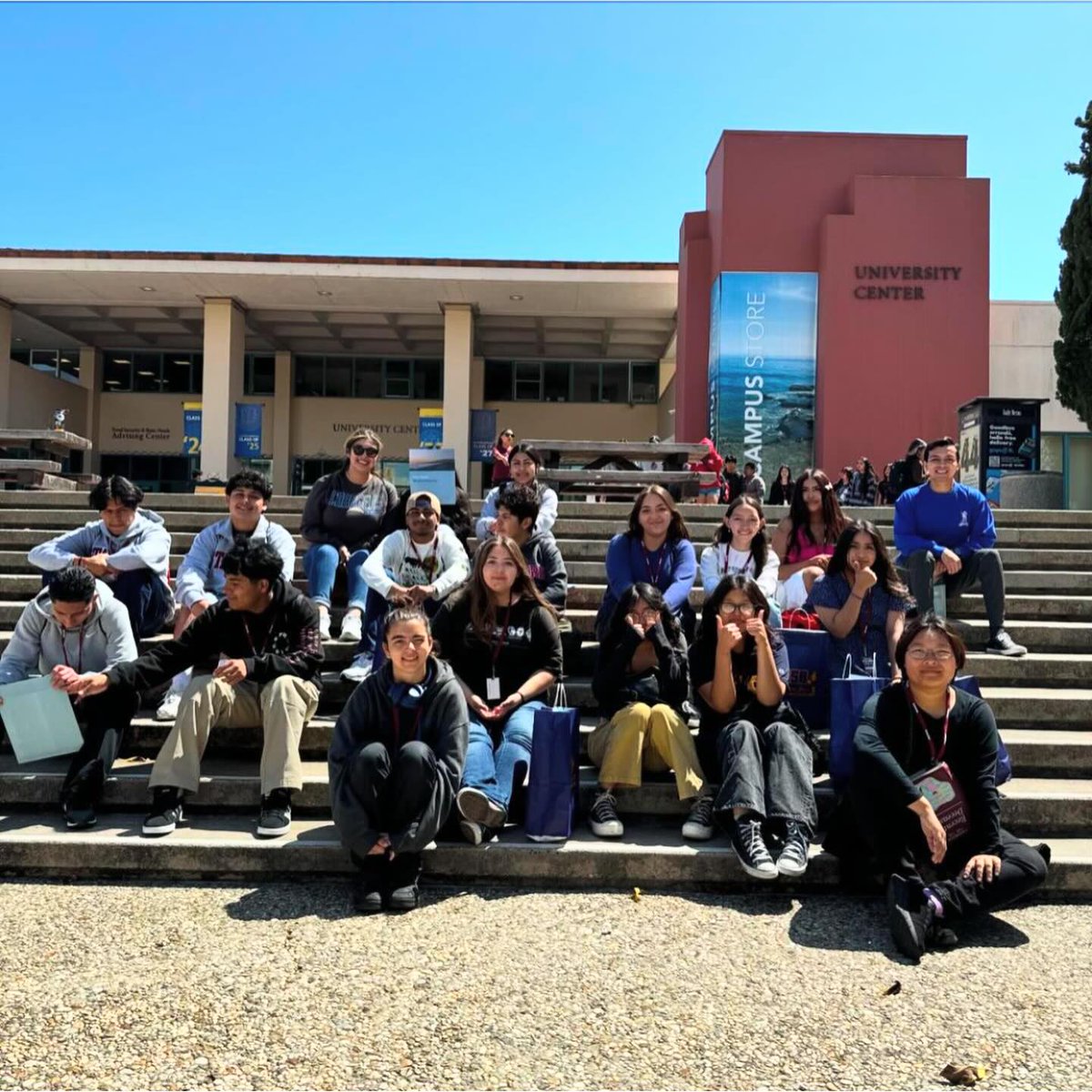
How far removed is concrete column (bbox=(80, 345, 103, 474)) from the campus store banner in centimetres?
1882

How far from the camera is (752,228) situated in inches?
631

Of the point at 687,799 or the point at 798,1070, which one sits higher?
the point at 687,799

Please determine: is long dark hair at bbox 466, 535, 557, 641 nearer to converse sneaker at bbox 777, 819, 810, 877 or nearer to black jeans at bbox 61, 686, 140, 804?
converse sneaker at bbox 777, 819, 810, 877

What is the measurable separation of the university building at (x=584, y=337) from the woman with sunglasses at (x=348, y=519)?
1084 centimetres

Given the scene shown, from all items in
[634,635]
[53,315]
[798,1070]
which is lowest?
[798,1070]

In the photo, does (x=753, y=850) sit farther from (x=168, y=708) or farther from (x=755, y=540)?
(x=168, y=708)

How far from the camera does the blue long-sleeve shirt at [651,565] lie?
5172 mm

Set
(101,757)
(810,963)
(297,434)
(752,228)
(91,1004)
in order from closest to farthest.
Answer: (91,1004), (810,963), (101,757), (752,228), (297,434)

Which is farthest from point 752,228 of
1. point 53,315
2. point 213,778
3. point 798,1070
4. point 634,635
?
point 53,315

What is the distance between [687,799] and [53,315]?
912 inches

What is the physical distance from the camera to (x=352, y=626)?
5.55 meters

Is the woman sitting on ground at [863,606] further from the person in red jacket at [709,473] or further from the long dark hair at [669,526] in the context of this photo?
the person in red jacket at [709,473]

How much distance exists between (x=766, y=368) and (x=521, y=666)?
12.9 meters

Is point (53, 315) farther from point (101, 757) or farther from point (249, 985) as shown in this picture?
point (249, 985)
